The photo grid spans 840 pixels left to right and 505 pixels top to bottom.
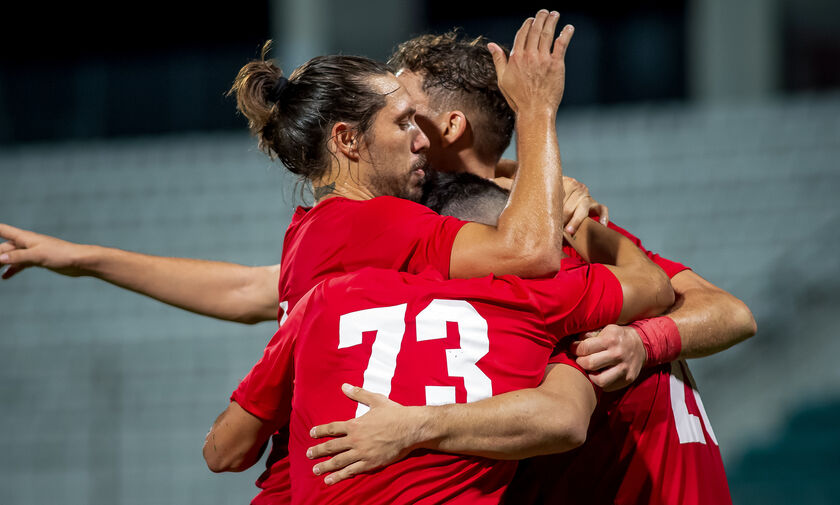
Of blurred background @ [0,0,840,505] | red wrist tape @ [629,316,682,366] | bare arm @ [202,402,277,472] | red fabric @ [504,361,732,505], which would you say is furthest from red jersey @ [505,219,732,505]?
blurred background @ [0,0,840,505]

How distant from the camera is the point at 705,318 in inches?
95.0

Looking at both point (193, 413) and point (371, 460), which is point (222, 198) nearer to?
point (193, 413)

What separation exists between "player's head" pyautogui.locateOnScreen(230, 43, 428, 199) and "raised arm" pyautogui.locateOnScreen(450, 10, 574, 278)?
0.31 metres

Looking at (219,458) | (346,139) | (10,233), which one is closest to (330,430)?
(219,458)

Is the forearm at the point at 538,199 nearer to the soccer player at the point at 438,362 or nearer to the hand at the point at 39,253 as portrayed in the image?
the soccer player at the point at 438,362

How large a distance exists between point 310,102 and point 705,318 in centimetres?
111

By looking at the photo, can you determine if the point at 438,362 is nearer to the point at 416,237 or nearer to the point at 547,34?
the point at 416,237

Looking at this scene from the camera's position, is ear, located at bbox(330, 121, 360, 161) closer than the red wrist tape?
No

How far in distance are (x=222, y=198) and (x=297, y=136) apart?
21.8 feet

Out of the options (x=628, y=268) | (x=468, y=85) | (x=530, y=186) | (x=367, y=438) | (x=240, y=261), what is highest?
(x=468, y=85)

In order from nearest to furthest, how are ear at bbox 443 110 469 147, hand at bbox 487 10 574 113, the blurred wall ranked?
hand at bbox 487 10 574 113 → ear at bbox 443 110 469 147 → the blurred wall

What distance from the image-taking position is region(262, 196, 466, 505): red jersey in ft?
6.95

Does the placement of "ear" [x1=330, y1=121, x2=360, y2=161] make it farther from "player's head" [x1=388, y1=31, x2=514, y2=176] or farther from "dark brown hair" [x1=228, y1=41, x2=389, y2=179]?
"player's head" [x1=388, y1=31, x2=514, y2=176]

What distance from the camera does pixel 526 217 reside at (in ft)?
6.74
